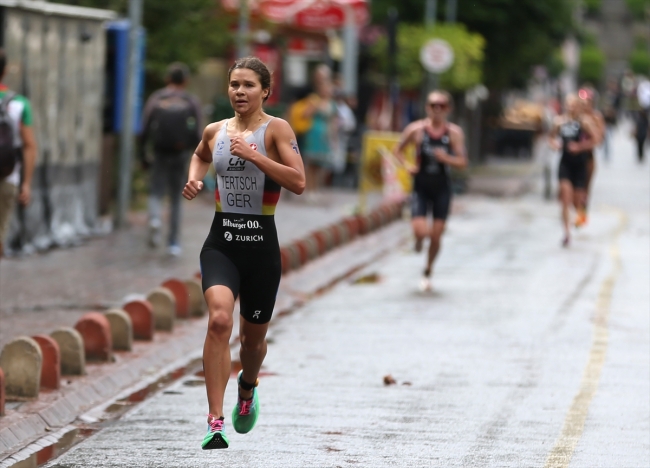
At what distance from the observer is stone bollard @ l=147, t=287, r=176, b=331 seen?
432 inches

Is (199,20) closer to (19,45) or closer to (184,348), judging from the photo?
(19,45)

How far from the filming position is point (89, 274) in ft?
45.4

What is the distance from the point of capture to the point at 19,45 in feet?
47.9

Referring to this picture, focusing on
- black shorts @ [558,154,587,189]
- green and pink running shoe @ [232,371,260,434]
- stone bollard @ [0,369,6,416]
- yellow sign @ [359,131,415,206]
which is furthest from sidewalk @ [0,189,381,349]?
black shorts @ [558,154,587,189]

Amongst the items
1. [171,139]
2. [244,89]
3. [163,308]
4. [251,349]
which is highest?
[244,89]

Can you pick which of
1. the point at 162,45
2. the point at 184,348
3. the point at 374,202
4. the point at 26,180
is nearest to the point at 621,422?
the point at 184,348

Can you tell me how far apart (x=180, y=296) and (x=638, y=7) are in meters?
109

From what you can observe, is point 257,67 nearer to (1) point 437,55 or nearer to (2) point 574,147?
(2) point 574,147

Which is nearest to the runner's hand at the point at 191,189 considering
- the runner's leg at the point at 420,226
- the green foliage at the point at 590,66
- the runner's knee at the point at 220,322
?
the runner's knee at the point at 220,322

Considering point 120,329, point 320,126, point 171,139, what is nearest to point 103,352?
point 120,329

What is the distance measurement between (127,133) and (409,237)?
440 centimetres

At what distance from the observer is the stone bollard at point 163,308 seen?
1098 centimetres

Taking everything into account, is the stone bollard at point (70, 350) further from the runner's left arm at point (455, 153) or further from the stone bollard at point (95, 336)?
the runner's left arm at point (455, 153)

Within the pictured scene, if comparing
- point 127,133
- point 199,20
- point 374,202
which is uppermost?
point 199,20
